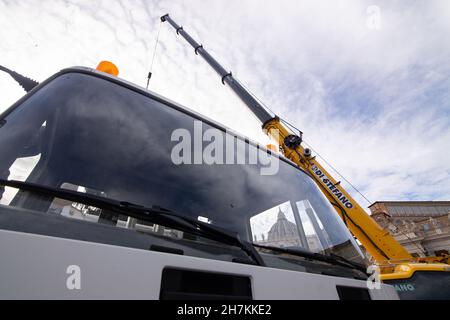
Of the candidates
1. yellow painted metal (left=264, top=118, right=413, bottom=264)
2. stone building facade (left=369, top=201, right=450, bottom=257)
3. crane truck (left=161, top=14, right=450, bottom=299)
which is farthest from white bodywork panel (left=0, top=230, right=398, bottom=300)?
stone building facade (left=369, top=201, right=450, bottom=257)

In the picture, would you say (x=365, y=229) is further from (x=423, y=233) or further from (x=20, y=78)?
(x=423, y=233)

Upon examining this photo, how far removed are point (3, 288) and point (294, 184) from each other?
1.51m

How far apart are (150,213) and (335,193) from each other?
4.75m

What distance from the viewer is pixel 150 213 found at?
80cm

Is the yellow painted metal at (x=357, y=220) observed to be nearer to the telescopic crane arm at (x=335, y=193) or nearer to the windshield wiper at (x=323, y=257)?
the telescopic crane arm at (x=335, y=193)

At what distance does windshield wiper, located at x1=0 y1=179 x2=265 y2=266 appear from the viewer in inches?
27.1

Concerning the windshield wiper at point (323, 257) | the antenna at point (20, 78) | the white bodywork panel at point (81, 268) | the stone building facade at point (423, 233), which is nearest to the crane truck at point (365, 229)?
the windshield wiper at point (323, 257)

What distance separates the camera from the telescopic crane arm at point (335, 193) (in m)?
4.04

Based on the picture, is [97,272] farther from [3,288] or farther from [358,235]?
[358,235]

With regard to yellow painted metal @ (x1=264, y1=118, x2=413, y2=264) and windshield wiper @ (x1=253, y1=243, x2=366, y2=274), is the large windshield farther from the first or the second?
yellow painted metal @ (x1=264, y1=118, x2=413, y2=264)

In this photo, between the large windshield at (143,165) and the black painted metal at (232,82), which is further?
the black painted metal at (232,82)

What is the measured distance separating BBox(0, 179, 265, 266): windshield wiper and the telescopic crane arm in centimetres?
243

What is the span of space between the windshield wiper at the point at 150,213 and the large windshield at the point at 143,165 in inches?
1.3
